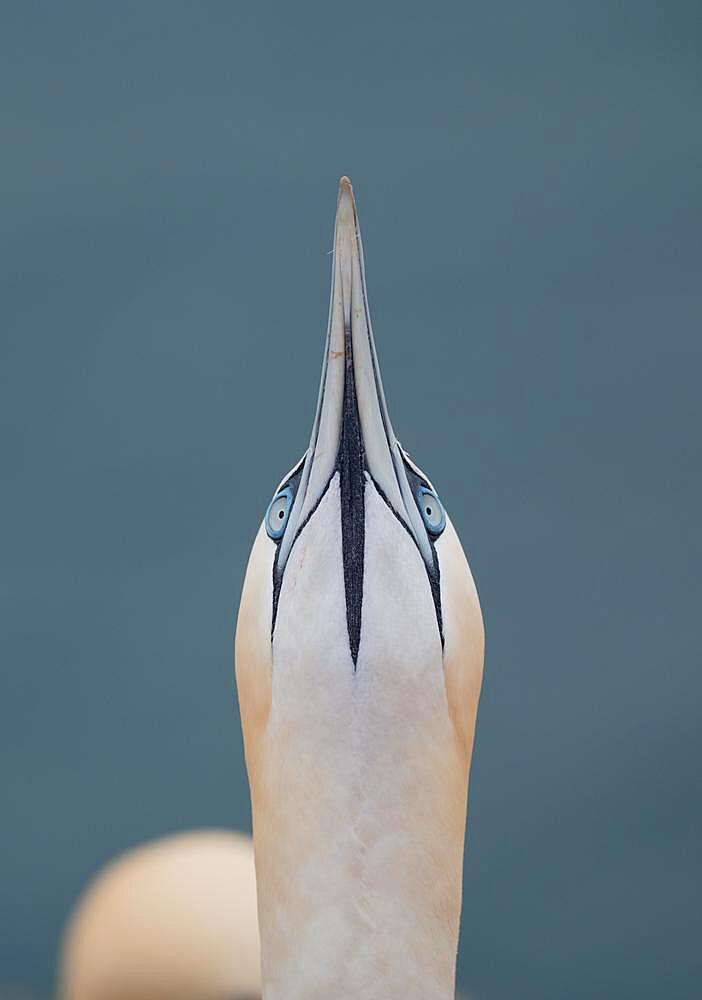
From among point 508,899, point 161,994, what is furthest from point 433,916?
point 508,899

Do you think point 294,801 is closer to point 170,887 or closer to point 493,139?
point 170,887

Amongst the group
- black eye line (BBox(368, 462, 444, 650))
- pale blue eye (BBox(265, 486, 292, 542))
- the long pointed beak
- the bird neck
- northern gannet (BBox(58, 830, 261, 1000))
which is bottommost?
northern gannet (BBox(58, 830, 261, 1000))

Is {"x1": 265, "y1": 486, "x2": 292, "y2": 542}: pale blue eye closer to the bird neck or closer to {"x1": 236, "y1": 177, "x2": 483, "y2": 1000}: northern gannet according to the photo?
{"x1": 236, "y1": 177, "x2": 483, "y2": 1000}: northern gannet

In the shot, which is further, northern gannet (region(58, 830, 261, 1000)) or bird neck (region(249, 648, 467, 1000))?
northern gannet (region(58, 830, 261, 1000))

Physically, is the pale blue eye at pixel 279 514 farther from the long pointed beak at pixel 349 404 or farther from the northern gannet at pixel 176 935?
the northern gannet at pixel 176 935

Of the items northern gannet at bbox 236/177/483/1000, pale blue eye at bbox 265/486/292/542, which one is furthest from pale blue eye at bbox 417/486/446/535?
pale blue eye at bbox 265/486/292/542

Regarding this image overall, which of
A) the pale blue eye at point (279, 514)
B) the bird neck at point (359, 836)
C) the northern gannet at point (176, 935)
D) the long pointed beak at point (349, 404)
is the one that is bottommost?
the northern gannet at point (176, 935)

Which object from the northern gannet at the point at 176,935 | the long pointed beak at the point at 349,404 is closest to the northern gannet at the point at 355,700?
the long pointed beak at the point at 349,404

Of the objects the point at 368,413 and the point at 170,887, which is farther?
the point at 170,887
